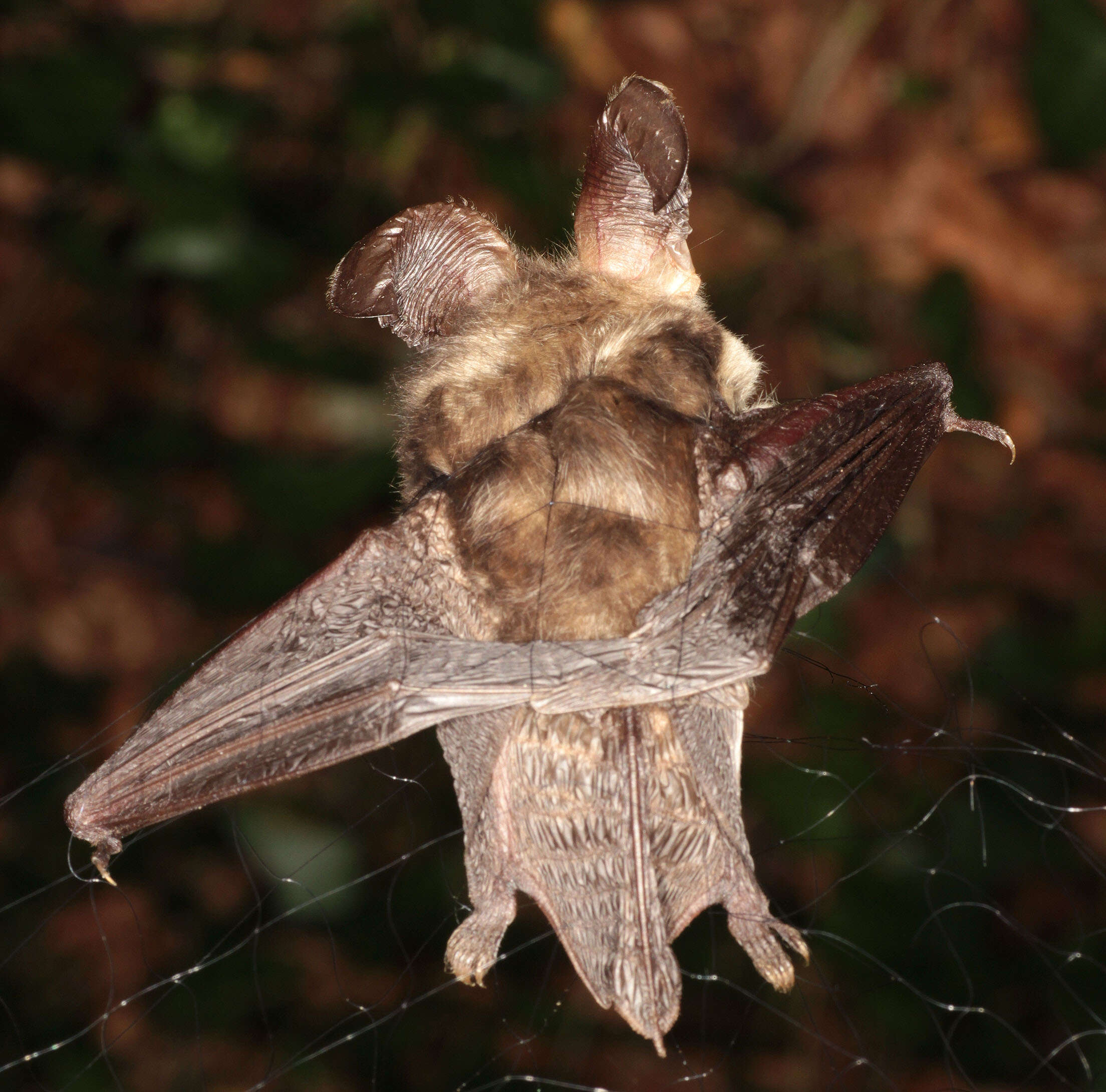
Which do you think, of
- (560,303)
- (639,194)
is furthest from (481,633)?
(639,194)

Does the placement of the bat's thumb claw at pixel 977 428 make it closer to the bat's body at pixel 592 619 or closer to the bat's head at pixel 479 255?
the bat's body at pixel 592 619

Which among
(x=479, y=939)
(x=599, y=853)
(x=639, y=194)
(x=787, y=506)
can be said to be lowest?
(x=479, y=939)

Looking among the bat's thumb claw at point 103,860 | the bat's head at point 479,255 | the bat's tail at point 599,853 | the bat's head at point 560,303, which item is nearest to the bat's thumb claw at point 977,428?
the bat's head at point 560,303

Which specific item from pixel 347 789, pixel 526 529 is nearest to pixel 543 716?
pixel 526 529

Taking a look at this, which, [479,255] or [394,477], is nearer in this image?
[479,255]

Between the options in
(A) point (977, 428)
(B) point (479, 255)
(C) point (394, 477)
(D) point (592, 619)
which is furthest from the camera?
(C) point (394, 477)

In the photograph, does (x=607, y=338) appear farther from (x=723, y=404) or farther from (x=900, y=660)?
(x=900, y=660)

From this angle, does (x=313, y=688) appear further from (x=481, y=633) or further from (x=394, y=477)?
(x=394, y=477)
